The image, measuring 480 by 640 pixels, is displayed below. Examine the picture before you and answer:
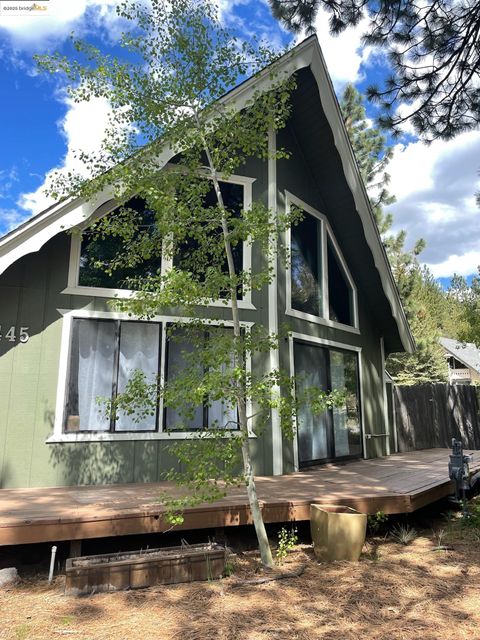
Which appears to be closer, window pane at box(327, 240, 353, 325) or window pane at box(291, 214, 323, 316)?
window pane at box(291, 214, 323, 316)

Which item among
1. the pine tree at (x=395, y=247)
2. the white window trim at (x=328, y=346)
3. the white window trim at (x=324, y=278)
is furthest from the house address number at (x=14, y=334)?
the pine tree at (x=395, y=247)

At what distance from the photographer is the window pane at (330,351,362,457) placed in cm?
800

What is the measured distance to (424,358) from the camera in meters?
20.4

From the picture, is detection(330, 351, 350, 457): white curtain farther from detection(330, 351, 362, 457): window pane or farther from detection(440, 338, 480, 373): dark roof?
detection(440, 338, 480, 373): dark roof

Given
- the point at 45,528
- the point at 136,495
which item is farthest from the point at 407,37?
the point at 45,528

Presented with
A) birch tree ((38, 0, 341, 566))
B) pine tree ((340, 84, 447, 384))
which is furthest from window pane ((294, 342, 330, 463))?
pine tree ((340, 84, 447, 384))

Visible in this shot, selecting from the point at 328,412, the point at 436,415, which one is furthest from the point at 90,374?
the point at 436,415

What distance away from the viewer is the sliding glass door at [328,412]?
286 inches

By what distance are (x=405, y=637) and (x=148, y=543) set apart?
2.58 m

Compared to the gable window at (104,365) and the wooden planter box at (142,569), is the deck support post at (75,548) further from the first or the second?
the gable window at (104,365)

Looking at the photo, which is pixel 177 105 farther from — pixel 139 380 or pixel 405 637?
pixel 405 637

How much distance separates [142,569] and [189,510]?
2.56ft

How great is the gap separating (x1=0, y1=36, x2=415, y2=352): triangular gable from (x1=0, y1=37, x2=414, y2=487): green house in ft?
0.05

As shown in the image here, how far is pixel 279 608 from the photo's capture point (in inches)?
126
